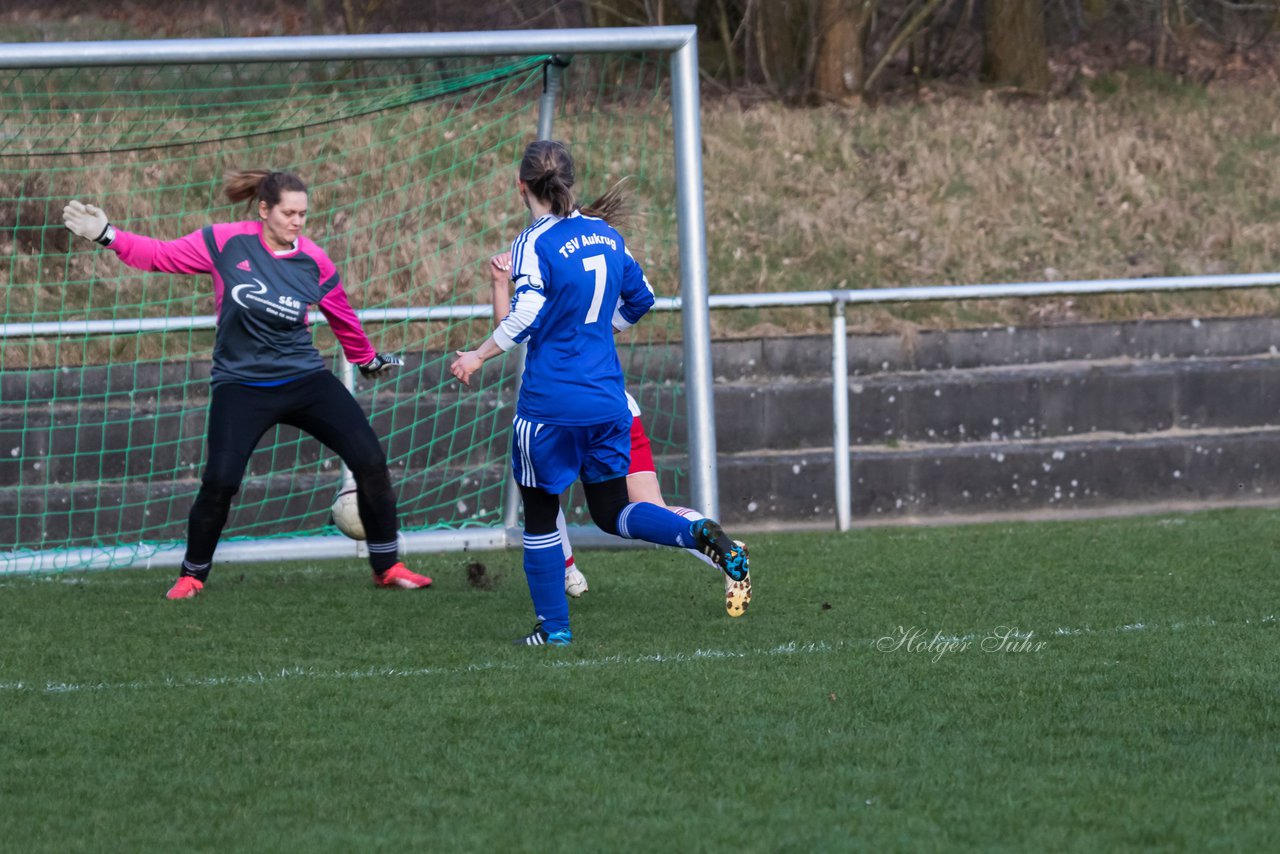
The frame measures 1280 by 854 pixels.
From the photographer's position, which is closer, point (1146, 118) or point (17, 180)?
point (17, 180)

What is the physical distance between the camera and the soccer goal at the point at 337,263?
7320mm

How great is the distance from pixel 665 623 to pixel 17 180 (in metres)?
6.52

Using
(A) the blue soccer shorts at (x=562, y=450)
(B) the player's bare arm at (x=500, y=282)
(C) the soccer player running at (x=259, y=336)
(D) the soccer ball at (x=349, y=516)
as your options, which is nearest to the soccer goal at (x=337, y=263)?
(D) the soccer ball at (x=349, y=516)

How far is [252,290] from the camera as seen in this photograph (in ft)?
21.1

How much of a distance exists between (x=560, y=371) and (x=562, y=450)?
0.85ft

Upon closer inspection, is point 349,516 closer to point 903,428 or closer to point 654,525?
point 654,525

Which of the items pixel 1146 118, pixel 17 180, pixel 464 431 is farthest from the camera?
pixel 1146 118

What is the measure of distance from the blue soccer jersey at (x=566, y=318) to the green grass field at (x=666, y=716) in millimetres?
819

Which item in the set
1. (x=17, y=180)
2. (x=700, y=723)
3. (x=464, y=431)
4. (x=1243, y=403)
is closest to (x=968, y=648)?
(x=700, y=723)

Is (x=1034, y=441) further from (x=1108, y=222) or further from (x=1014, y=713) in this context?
(x=1014, y=713)

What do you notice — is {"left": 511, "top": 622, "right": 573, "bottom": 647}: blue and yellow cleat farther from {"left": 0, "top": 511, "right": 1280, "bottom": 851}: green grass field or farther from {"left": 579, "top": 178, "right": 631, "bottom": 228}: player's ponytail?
{"left": 579, "top": 178, "right": 631, "bottom": 228}: player's ponytail

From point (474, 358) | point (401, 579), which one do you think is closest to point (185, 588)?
point (401, 579)

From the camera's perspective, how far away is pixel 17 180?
33.7 feet

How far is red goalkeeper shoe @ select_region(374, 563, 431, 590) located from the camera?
22.6 ft
